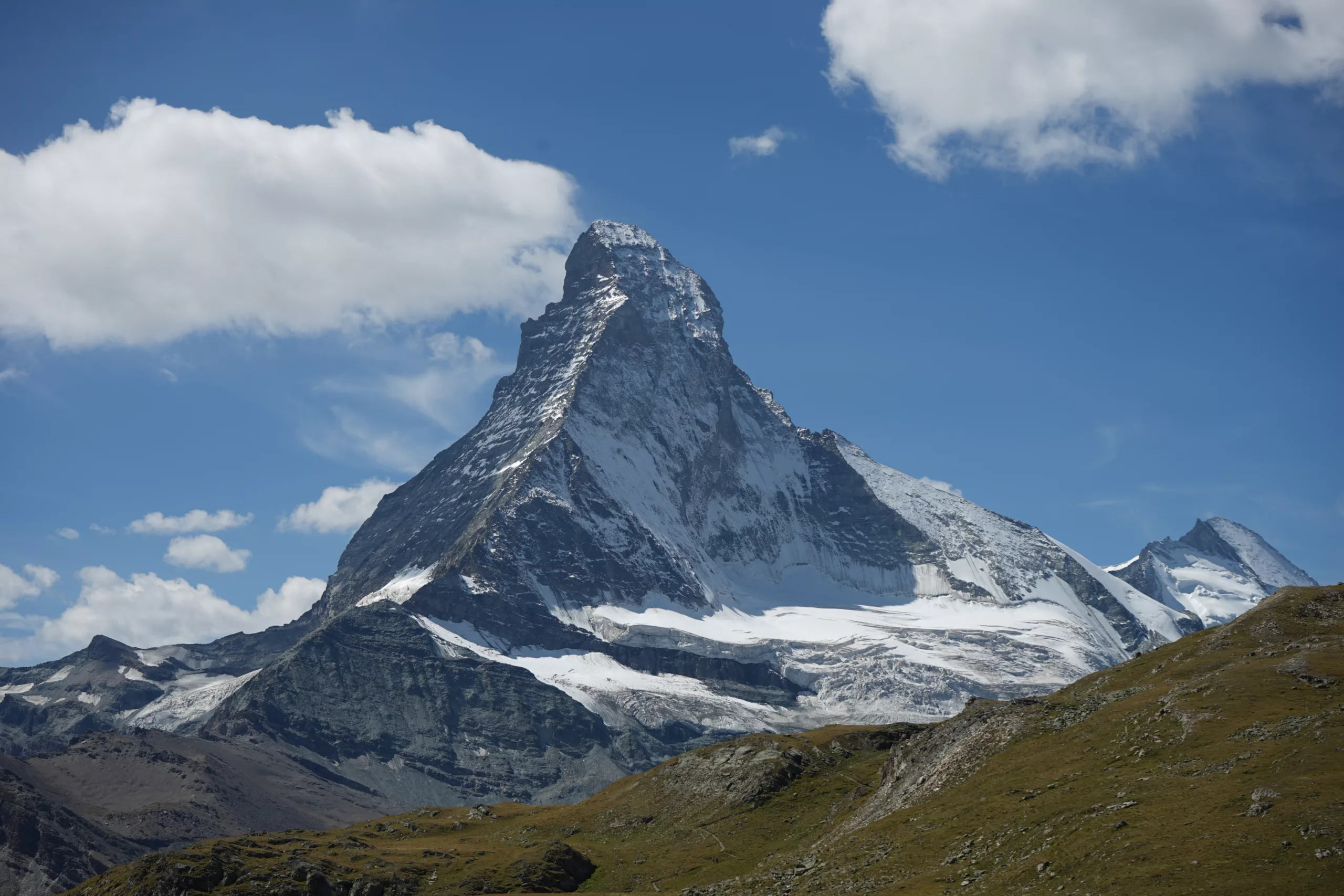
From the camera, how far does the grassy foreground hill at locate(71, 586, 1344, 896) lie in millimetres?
87875

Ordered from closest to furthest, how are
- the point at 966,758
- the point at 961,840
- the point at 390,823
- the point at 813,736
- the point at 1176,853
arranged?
the point at 1176,853, the point at 961,840, the point at 966,758, the point at 813,736, the point at 390,823

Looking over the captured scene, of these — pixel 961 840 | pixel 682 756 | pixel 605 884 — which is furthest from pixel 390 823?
pixel 961 840

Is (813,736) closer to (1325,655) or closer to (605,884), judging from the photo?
(605,884)

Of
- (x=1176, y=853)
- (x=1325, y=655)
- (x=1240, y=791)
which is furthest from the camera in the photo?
(x=1325, y=655)

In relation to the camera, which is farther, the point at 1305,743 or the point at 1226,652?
the point at 1226,652

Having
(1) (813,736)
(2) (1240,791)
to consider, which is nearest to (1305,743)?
(2) (1240,791)

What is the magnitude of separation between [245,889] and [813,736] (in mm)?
69421

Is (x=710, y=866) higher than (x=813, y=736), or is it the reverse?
(x=813, y=736)

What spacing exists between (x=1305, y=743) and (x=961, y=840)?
82.8 ft

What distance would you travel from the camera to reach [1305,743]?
95.6 meters

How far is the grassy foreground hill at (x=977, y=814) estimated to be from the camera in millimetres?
87875

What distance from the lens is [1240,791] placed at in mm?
91438

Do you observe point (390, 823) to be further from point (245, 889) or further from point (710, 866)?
point (710, 866)

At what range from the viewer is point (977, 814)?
109125 millimetres
